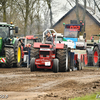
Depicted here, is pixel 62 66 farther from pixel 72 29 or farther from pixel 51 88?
pixel 72 29

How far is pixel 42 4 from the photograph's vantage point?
45156mm

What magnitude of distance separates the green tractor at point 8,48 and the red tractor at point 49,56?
2500 mm

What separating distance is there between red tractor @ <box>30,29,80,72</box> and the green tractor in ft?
8.20

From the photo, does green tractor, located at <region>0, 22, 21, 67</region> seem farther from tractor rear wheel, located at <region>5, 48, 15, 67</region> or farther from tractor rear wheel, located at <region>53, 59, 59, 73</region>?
tractor rear wheel, located at <region>53, 59, 59, 73</region>

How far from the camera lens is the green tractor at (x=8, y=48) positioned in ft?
51.8

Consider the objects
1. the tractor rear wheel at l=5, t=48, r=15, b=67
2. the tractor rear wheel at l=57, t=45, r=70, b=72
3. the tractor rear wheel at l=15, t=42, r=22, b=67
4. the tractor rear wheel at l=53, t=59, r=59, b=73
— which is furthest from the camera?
the tractor rear wheel at l=15, t=42, r=22, b=67

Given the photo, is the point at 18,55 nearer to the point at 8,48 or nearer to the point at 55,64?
the point at 8,48

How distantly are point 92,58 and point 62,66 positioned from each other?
239 inches

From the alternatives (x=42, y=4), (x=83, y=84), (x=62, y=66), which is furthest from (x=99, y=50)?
(x=42, y=4)

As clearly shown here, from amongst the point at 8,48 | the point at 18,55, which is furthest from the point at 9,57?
the point at 18,55

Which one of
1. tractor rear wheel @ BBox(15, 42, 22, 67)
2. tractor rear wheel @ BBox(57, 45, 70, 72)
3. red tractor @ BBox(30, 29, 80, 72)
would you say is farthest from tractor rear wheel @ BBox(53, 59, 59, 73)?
tractor rear wheel @ BBox(15, 42, 22, 67)

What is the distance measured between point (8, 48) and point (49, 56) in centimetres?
350

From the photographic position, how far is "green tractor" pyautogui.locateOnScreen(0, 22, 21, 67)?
15795 millimetres

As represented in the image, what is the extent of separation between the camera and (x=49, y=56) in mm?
13531
